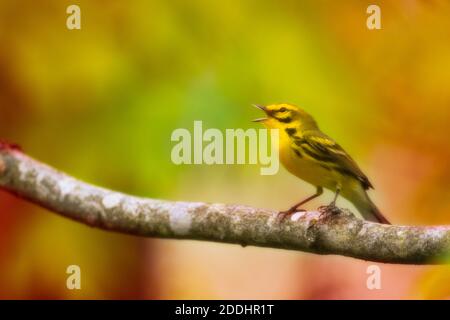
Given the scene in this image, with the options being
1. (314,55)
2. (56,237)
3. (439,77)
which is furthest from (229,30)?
(56,237)

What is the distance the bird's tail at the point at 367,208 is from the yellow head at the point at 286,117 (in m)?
0.28

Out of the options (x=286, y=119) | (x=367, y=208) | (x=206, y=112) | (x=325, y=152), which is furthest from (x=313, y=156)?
(x=206, y=112)

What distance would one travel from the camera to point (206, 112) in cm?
239

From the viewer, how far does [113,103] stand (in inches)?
88.1

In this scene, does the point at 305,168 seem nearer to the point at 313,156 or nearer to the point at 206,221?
the point at 313,156

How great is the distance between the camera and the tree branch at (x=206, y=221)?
63.3 inches

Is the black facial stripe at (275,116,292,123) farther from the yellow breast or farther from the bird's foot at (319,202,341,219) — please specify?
the bird's foot at (319,202,341,219)

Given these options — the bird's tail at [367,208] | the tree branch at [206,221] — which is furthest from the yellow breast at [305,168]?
the tree branch at [206,221]

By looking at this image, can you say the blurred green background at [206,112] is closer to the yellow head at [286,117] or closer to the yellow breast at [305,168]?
the yellow head at [286,117]

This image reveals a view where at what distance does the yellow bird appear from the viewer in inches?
86.8

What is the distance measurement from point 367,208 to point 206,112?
0.64 m

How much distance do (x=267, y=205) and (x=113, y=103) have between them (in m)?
0.70
